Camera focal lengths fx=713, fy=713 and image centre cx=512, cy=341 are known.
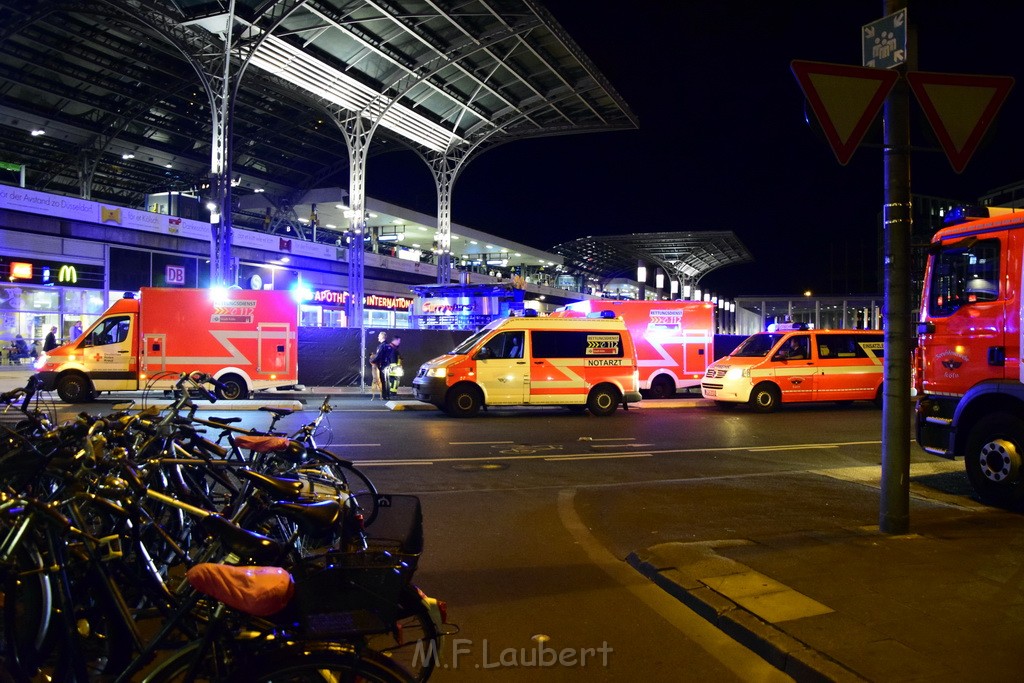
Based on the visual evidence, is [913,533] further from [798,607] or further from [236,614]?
[236,614]

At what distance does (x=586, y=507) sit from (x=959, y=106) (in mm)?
5175

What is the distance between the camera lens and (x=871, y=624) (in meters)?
4.38

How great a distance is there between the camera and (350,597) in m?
2.43

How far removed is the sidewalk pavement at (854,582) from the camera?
3945 millimetres

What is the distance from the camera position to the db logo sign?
3114 cm

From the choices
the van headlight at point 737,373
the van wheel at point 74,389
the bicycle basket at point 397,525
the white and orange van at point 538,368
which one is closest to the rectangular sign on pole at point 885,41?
the bicycle basket at point 397,525

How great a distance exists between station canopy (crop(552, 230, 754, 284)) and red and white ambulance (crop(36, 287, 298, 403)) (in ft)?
151

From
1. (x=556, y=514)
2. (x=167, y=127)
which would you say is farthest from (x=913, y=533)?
(x=167, y=127)

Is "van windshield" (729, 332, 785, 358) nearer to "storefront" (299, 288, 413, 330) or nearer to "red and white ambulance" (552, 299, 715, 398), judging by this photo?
"red and white ambulance" (552, 299, 715, 398)

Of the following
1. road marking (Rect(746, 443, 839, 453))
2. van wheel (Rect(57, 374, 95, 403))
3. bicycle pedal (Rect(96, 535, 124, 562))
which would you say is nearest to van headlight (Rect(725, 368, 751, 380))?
road marking (Rect(746, 443, 839, 453))

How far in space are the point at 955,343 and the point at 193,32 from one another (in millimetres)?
25272

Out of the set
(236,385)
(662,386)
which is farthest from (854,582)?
(236,385)

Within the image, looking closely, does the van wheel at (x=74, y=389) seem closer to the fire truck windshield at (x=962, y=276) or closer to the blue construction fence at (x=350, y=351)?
the blue construction fence at (x=350, y=351)

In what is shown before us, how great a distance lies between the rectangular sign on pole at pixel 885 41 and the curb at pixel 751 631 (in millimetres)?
4487
